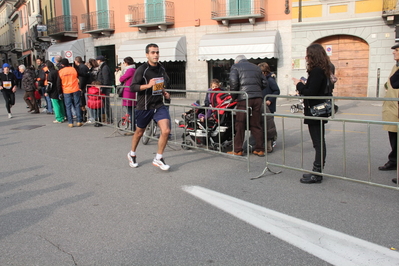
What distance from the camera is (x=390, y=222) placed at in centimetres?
396

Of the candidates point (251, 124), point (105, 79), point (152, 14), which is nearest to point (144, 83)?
point (251, 124)

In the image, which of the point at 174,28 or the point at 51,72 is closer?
the point at 51,72

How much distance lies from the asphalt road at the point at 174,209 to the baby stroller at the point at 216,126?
269 millimetres

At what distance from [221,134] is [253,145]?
94 centimetres

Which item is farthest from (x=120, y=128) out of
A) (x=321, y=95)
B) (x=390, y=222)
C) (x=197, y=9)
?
(x=197, y=9)

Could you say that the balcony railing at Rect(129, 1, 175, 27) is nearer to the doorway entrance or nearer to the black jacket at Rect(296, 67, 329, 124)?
the doorway entrance

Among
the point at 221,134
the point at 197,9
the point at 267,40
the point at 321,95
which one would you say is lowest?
the point at 221,134

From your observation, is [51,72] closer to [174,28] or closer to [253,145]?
[253,145]

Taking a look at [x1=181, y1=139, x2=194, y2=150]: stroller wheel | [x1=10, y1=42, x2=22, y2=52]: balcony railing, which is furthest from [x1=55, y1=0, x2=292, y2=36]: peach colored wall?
[x1=10, y1=42, x2=22, y2=52]: balcony railing

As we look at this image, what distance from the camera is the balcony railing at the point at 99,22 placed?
83.6 feet

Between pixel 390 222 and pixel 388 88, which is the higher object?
pixel 388 88

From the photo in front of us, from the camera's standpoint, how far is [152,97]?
6.21m

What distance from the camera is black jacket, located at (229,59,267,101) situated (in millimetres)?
6891

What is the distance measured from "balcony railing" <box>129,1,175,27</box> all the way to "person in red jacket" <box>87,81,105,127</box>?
42.3 ft
